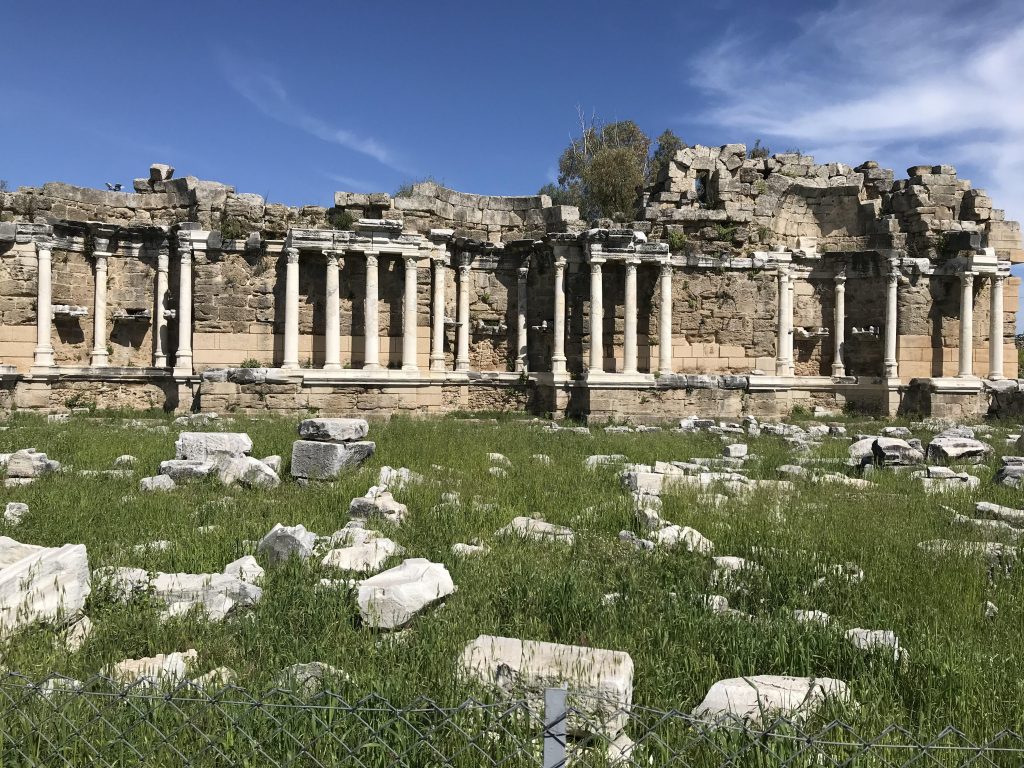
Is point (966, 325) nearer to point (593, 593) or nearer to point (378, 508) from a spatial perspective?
point (378, 508)

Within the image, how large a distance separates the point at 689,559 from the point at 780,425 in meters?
12.6

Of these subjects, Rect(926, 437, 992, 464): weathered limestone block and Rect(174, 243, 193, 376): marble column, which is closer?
Rect(926, 437, 992, 464): weathered limestone block

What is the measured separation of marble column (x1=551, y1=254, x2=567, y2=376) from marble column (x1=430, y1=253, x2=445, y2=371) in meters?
3.07

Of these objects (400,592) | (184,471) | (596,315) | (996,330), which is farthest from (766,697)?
(996,330)

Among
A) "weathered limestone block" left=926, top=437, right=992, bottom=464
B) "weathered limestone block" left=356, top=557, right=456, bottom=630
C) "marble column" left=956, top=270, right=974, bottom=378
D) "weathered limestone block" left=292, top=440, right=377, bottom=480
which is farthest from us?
"marble column" left=956, top=270, right=974, bottom=378

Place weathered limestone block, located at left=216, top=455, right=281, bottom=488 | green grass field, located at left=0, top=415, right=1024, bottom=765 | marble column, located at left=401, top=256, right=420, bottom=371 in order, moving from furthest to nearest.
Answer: marble column, located at left=401, top=256, right=420, bottom=371 < weathered limestone block, located at left=216, top=455, right=281, bottom=488 < green grass field, located at left=0, top=415, right=1024, bottom=765

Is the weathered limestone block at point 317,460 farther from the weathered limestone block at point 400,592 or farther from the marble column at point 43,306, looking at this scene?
the marble column at point 43,306

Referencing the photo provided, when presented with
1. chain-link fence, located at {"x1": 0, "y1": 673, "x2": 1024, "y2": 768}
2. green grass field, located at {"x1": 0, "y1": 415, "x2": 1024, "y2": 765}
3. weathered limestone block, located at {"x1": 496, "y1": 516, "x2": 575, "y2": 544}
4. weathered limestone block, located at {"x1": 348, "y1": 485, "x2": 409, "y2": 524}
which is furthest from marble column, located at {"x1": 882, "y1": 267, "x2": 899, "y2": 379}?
chain-link fence, located at {"x1": 0, "y1": 673, "x2": 1024, "y2": 768}

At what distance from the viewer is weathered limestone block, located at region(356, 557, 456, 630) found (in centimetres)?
454

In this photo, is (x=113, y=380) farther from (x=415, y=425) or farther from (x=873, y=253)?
(x=873, y=253)

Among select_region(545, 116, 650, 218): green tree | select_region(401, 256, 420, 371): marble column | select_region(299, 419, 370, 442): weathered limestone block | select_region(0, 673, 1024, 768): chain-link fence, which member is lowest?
select_region(0, 673, 1024, 768): chain-link fence

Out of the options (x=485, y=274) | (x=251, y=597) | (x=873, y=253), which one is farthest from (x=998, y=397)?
(x=251, y=597)

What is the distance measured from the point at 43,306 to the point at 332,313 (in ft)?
23.2

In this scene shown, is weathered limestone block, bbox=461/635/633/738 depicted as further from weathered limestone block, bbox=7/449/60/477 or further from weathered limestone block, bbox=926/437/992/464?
weathered limestone block, bbox=926/437/992/464
